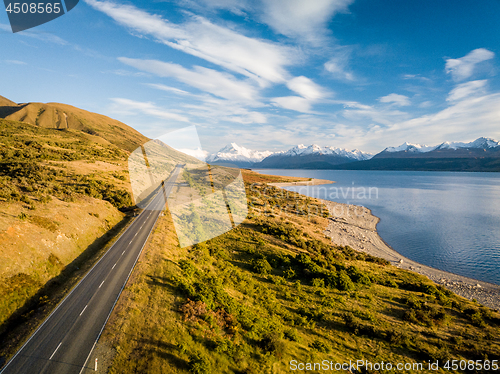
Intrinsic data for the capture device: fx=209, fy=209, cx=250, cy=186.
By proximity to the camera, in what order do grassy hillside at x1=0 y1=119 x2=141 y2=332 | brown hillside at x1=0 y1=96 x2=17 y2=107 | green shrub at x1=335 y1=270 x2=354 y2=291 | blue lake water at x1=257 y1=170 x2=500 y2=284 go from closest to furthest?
grassy hillside at x1=0 y1=119 x2=141 y2=332, green shrub at x1=335 y1=270 x2=354 y2=291, blue lake water at x1=257 y1=170 x2=500 y2=284, brown hillside at x1=0 y1=96 x2=17 y2=107

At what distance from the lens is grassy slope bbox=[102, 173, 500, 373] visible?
13.1 m

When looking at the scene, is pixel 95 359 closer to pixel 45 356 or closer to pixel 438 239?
pixel 45 356

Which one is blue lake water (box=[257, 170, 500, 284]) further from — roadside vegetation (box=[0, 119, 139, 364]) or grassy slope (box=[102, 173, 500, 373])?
roadside vegetation (box=[0, 119, 139, 364])

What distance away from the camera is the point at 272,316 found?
18.8 meters

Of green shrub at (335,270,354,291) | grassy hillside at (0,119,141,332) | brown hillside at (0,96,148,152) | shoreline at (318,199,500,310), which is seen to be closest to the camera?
grassy hillside at (0,119,141,332)

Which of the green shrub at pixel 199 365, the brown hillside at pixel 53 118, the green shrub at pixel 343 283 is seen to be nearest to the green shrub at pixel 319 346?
the green shrub at pixel 199 365

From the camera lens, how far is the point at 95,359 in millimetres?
11734

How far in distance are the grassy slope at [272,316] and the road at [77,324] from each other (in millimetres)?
1133

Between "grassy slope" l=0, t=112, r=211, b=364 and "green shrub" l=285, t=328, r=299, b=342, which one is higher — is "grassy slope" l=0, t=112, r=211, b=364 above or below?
above

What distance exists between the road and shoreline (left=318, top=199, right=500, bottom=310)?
4006 cm

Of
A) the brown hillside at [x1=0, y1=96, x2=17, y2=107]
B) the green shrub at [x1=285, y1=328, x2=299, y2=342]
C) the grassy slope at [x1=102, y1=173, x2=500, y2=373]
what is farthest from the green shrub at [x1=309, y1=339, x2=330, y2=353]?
the brown hillside at [x1=0, y1=96, x2=17, y2=107]

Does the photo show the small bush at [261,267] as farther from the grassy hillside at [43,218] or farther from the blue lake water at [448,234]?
the blue lake water at [448,234]

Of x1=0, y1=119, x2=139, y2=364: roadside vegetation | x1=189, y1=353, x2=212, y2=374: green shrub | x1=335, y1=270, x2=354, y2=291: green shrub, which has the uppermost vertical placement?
x1=0, y1=119, x2=139, y2=364: roadside vegetation

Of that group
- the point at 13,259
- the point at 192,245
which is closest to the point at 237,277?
the point at 192,245
